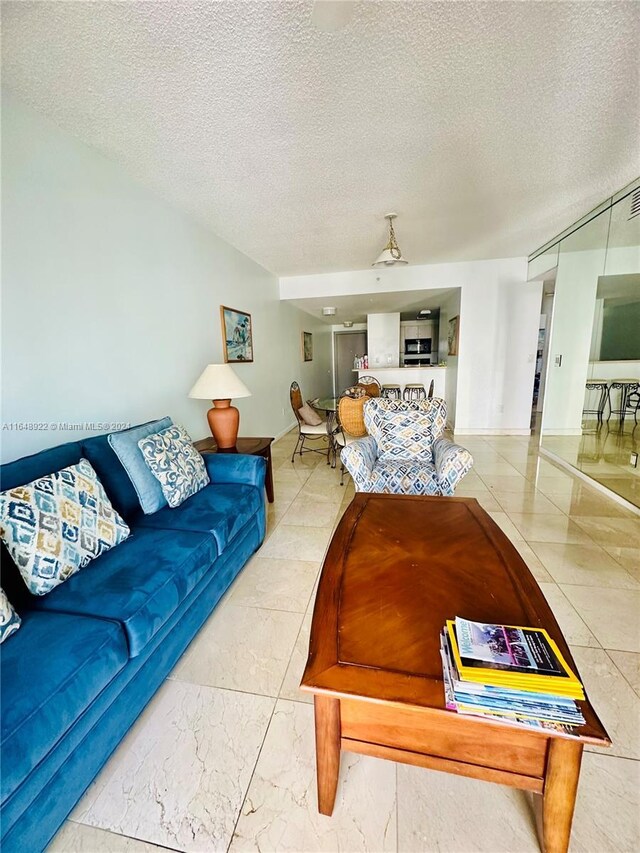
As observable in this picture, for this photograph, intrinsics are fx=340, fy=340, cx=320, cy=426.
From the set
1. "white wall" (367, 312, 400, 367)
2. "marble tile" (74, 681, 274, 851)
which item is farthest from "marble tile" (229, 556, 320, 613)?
"white wall" (367, 312, 400, 367)

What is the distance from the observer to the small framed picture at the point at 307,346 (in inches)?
267

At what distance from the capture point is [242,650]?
A: 1.51m

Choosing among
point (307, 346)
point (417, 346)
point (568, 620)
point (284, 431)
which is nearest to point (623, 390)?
point (568, 620)

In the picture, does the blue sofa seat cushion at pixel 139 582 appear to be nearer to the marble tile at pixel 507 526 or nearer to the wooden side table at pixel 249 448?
the wooden side table at pixel 249 448

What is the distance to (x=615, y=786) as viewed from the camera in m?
1.01

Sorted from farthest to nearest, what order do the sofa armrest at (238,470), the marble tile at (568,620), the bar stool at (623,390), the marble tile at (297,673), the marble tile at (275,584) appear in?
the bar stool at (623,390), the sofa armrest at (238,470), the marble tile at (275,584), the marble tile at (568,620), the marble tile at (297,673)

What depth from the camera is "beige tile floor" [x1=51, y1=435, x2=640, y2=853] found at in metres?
0.92

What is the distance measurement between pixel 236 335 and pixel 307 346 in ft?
11.1

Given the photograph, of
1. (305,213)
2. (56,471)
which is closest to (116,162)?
(305,213)

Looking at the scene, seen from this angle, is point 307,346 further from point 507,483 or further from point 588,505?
point 588,505

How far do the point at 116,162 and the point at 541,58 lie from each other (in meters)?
2.39

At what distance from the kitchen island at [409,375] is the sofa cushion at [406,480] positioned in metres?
3.74

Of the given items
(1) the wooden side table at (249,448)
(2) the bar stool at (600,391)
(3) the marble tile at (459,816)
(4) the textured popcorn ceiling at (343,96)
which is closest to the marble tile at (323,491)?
(1) the wooden side table at (249,448)

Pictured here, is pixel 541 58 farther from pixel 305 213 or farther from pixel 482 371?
pixel 482 371
